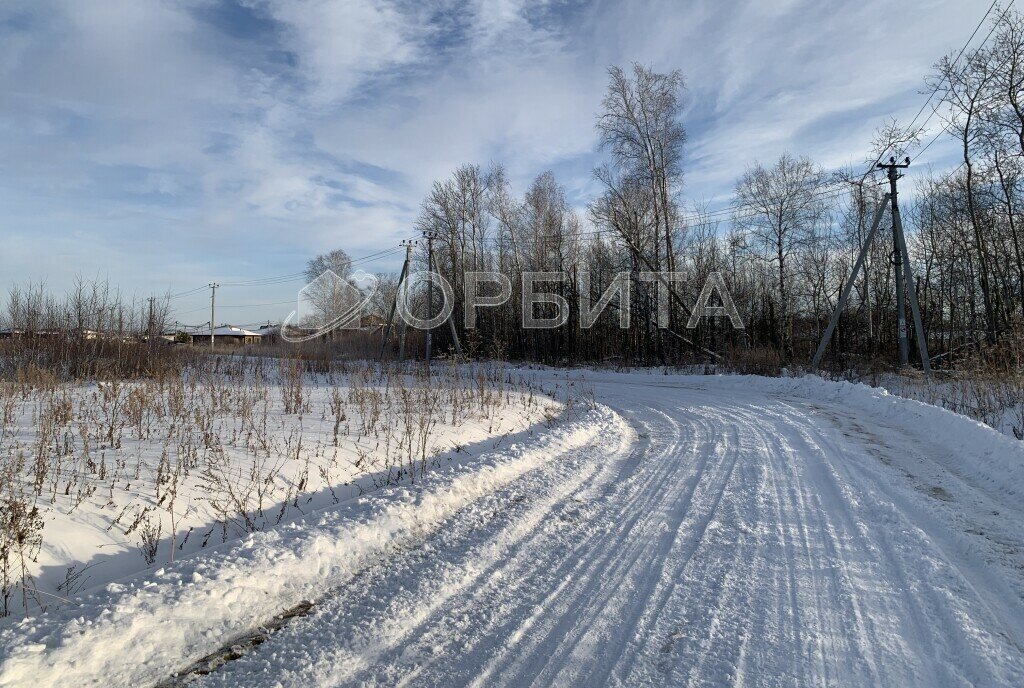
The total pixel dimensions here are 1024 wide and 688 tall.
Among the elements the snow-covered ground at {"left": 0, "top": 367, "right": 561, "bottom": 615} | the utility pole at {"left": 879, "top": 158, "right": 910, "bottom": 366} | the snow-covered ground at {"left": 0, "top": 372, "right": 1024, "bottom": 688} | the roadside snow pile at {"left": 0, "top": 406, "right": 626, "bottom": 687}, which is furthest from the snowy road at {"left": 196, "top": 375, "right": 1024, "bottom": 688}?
the utility pole at {"left": 879, "top": 158, "right": 910, "bottom": 366}

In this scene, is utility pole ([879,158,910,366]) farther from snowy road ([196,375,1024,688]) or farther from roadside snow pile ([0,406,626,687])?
roadside snow pile ([0,406,626,687])

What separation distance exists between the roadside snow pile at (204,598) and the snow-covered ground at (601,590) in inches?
0.4

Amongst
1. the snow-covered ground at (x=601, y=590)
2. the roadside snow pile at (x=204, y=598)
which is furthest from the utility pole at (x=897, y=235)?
the roadside snow pile at (x=204, y=598)

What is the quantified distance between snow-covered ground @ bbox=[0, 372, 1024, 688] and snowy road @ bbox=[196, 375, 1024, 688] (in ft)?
0.05

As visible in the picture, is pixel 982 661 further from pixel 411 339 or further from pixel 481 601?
pixel 411 339

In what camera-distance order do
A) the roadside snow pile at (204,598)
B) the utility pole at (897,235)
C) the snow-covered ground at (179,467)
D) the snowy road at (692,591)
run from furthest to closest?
the utility pole at (897,235) < the snow-covered ground at (179,467) < the snowy road at (692,591) < the roadside snow pile at (204,598)

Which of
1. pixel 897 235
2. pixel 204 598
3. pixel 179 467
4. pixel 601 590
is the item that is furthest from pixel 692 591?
pixel 897 235

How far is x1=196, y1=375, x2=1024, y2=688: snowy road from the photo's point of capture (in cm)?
224

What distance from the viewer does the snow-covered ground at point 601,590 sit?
2.22 meters

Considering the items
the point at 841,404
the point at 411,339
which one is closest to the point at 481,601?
the point at 841,404

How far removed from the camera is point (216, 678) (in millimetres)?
2193

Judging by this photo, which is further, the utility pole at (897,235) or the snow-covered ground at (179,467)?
the utility pole at (897,235)

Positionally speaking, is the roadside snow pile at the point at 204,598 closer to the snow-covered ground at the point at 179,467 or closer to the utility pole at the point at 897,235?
the snow-covered ground at the point at 179,467

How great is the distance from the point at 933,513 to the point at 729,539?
6.51ft
